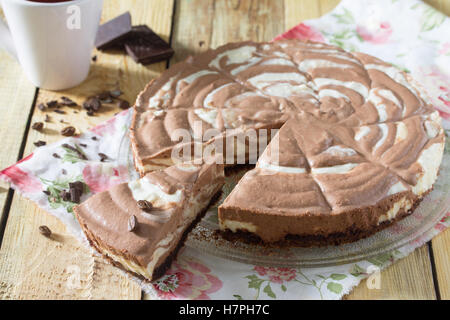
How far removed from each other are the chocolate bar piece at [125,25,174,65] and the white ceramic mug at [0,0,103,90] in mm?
424

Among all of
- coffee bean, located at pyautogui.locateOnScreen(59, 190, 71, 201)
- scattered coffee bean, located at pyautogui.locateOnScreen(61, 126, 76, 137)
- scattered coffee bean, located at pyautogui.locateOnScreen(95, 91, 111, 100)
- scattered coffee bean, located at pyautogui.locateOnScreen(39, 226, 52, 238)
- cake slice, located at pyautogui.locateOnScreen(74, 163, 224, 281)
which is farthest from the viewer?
scattered coffee bean, located at pyautogui.locateOnScreen(95, 91, 111, 100)

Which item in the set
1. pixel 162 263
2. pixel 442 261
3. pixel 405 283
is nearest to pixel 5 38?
pixel 162 263

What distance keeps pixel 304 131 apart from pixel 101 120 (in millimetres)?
1515

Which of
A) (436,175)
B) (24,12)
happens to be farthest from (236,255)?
(24,12)

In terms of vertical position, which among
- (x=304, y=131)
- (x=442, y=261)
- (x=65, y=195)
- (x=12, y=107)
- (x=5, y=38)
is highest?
(x=304, y=131)

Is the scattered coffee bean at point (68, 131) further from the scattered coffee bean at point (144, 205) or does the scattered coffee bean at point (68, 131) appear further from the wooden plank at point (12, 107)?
the scattered coffee bean at point (144, 205)

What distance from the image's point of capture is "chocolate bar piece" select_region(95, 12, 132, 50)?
16.4 feet

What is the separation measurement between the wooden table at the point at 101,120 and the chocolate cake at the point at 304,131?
0.35 meters

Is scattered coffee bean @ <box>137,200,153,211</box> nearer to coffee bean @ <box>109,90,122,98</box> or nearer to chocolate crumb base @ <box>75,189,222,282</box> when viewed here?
chocolate crumb base @ <box>75,189,222,282</box>

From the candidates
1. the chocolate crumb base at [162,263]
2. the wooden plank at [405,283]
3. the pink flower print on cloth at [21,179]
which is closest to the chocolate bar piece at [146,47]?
the pink flower print on cloth at [21,179]

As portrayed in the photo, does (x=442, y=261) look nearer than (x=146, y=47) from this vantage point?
Yes

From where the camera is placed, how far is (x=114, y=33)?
501cm

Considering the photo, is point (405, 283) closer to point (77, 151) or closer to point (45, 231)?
point (45, 231)

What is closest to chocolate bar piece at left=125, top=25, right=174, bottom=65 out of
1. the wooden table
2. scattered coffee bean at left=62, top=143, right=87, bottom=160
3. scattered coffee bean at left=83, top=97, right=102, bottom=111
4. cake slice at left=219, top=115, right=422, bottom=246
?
the wooden table
